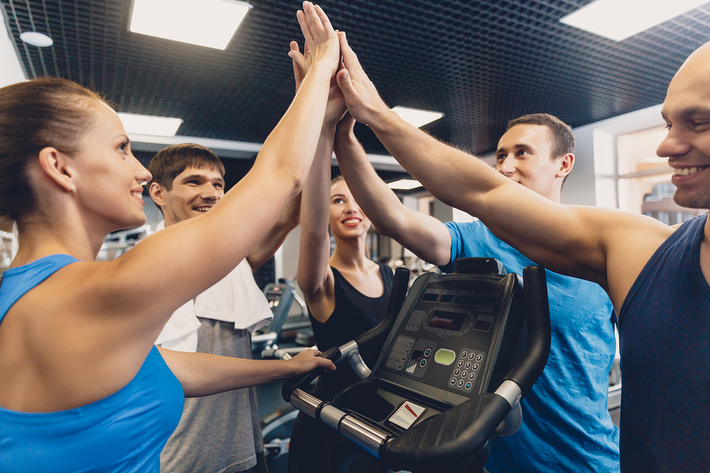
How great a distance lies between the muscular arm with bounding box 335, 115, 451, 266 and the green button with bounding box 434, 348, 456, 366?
1.61 feet

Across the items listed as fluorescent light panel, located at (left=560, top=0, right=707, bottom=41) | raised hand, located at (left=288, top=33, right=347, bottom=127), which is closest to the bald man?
raised hand, located at (left=288, top=33, right=347, bottom=127)

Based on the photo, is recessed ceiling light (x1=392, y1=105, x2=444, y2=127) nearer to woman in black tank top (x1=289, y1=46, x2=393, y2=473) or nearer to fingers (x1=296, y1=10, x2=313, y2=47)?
woman in black tank top (x1=289, y1=46, x2=393, y2=473)

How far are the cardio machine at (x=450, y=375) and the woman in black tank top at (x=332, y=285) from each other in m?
0.17

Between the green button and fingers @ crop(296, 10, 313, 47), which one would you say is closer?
the green button

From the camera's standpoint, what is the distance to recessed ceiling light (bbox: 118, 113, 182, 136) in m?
4.63

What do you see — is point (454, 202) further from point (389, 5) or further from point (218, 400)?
point (389, 5)

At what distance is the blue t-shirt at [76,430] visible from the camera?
615mm

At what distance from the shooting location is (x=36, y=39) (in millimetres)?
2928

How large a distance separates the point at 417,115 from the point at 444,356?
4.33 metres

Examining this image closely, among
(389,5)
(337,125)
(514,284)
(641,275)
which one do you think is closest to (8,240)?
(337,125)

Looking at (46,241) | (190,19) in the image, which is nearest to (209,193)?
(46,241)

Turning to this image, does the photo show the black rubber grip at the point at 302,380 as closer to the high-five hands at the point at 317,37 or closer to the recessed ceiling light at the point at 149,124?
the high-five hands at the point at 317,37

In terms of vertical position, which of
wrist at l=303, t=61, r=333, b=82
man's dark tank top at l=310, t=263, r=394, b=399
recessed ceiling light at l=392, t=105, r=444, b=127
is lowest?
man's dark tank top at l=310, t=263, r=394, b=399

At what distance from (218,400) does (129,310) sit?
2.74 feet
